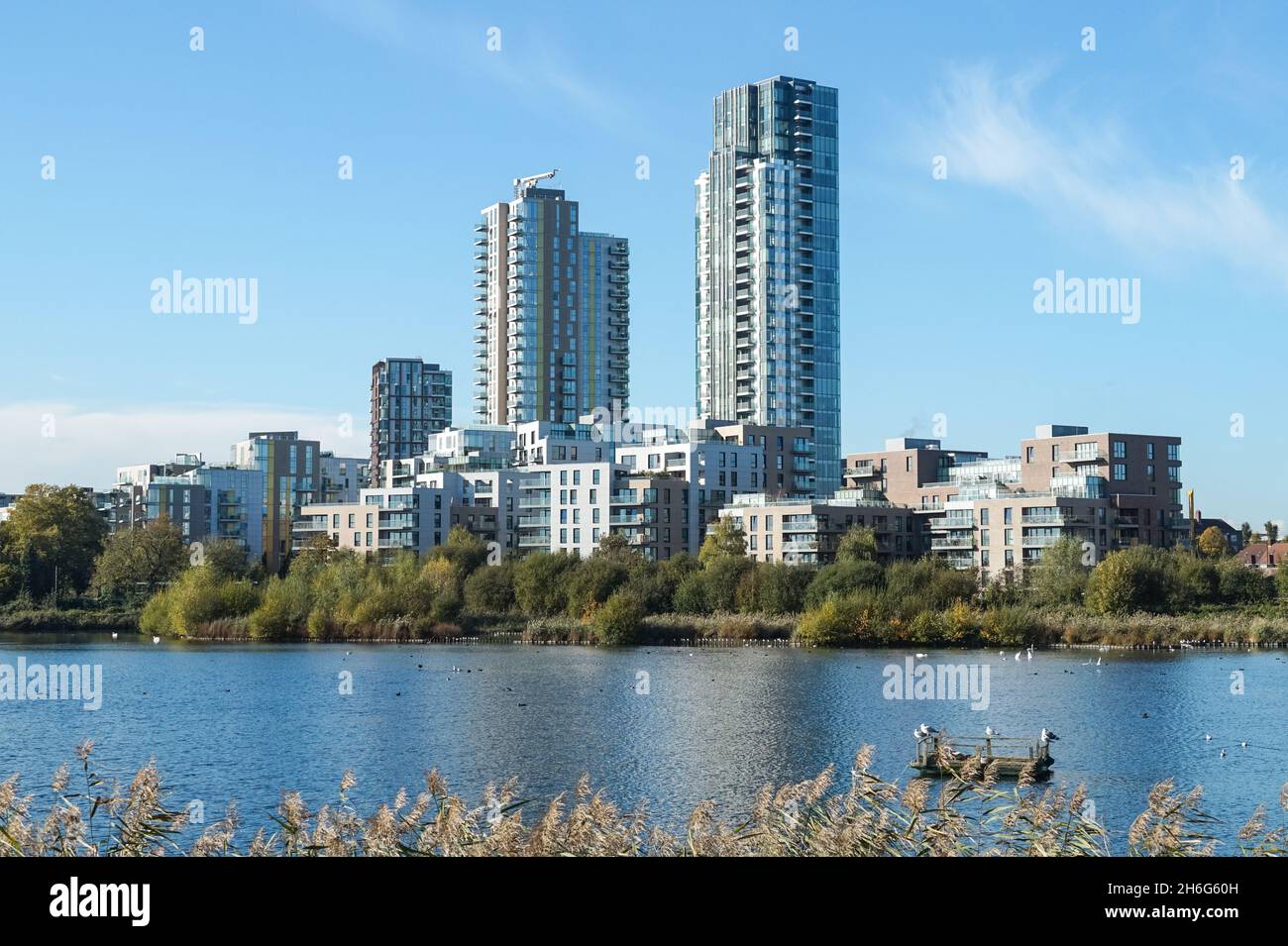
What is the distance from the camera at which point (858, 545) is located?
149125mm

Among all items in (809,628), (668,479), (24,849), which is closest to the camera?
(24,849)

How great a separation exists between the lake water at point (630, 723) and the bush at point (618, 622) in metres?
16.7

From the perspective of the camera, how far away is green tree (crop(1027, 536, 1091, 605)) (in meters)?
130

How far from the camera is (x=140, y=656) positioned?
11156 cm

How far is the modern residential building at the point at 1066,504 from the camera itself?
15288 centimetres

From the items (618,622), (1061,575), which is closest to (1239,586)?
(1061,575)

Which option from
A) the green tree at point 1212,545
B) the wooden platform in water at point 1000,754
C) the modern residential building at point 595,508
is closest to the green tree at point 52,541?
the modern residential building at point 595,508

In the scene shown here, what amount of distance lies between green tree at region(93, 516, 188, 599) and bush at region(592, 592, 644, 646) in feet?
205

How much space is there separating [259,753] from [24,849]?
40943 millimetres

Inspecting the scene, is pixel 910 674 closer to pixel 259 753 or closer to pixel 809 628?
pixel 809 628

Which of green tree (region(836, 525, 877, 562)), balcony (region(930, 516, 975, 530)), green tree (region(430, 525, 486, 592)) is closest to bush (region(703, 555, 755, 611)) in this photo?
green tree (region(836, 525, 877, 562))

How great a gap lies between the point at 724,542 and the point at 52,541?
74.6m

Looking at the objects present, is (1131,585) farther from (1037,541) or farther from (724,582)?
(724,582)
